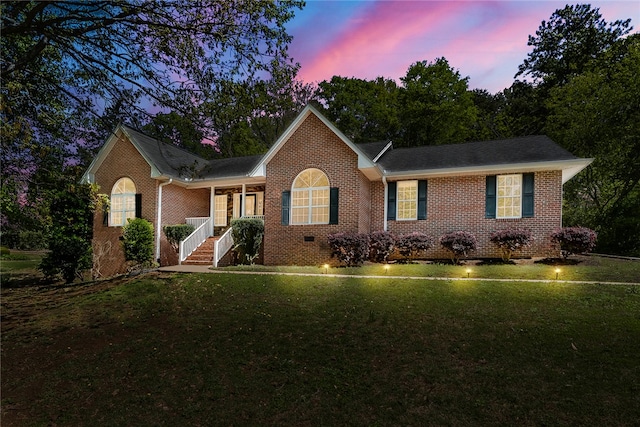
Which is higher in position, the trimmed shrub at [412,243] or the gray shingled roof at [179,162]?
the gray shingled roof at [179,162]

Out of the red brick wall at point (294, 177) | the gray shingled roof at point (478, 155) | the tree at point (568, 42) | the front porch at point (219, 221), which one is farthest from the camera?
the tree at point (568, 42)

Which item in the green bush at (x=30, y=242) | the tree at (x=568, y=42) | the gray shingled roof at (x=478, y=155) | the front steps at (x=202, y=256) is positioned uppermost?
the tree at (x=568, y=42)

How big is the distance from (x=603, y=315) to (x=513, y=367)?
3.03 meters

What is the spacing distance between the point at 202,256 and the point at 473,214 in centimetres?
1150

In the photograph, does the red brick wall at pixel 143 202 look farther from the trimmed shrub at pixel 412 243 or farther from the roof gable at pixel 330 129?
the trimmed shrub at pixel 412 243

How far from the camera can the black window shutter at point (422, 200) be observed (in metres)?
14.7

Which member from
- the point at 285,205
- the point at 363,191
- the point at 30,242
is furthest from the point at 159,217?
the point at 30,242

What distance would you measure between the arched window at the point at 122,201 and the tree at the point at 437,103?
21.7 m

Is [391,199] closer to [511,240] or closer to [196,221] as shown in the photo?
[511,240]

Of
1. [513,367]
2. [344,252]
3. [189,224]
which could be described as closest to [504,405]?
[513,367]

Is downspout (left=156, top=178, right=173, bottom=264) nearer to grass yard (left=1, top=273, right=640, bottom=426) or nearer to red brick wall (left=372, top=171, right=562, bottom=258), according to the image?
grass yard (left=1, top=273, right=640, bottom=426)

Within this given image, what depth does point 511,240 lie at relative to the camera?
12.5 metres

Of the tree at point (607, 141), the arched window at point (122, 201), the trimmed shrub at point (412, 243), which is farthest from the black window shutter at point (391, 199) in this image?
the tree at point (607, 141)

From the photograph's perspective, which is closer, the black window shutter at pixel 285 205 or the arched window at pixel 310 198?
the arched window at pixel 310 198
